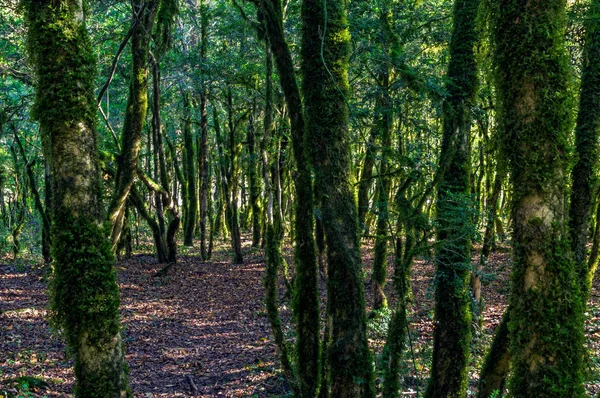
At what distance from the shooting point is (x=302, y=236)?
5.37 metres

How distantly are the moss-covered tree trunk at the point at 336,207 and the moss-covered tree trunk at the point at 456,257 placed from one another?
216cm

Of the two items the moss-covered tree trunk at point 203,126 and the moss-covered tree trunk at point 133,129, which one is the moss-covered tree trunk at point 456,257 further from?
the moss-covered tree trunk at point 203,126

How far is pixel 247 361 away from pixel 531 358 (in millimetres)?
7635

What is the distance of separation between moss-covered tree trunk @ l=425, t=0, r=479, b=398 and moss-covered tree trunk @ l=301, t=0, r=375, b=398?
216 cm

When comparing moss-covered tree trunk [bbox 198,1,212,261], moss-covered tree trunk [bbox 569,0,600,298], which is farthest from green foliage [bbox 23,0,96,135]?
moss-covered tree trunk [bbox 198,1,212,261]

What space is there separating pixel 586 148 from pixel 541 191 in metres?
4.12

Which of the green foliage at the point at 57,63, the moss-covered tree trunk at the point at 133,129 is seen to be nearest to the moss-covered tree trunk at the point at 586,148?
the green foliage at the point at 57,63

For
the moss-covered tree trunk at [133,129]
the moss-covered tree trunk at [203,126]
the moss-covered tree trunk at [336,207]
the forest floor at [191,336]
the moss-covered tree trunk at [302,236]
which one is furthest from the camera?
the moss-covered tree trunk at [203,126]

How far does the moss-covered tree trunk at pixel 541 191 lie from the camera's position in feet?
8.86

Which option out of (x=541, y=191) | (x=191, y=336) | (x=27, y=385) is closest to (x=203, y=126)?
(x=191, y=336)

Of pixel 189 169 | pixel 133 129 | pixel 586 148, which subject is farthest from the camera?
pixel 189 169

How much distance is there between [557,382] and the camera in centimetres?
272

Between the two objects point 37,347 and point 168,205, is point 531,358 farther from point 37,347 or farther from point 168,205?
point 168,205

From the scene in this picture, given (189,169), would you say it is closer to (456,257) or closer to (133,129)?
(133,129)
